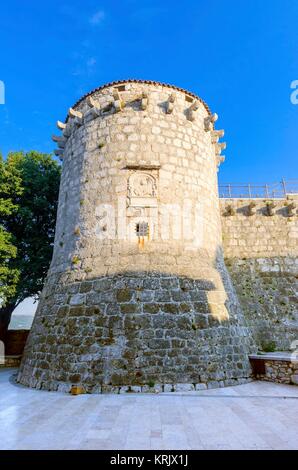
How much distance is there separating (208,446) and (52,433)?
216 cm

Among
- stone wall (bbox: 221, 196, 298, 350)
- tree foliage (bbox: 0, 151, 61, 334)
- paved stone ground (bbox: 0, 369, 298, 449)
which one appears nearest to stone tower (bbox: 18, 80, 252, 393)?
paved stone ground (bbox: 0, 369, 298, 449)

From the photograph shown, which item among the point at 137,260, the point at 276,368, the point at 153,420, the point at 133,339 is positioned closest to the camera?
the point at 153,420

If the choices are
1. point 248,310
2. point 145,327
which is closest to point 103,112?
point 145,327

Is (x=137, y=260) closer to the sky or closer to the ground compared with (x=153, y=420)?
closer to the sky

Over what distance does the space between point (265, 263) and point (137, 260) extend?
255 inches

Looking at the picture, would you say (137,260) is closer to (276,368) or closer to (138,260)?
(138,260)

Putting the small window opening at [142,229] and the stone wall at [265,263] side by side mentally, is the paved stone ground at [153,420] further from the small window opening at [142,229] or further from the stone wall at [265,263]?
the stone wall at [265,263]

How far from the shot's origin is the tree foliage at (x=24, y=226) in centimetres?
1191

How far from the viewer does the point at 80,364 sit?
6773 millimetres

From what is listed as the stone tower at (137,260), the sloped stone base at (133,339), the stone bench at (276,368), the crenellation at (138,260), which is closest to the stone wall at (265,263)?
the crenellation at (138,260)

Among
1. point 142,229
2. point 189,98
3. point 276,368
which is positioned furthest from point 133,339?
point 189,98

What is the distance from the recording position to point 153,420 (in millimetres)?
4555

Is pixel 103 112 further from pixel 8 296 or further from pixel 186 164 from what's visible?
pixel 8 296

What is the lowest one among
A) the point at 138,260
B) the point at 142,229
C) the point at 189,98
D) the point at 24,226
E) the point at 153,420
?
the point at 153,420
